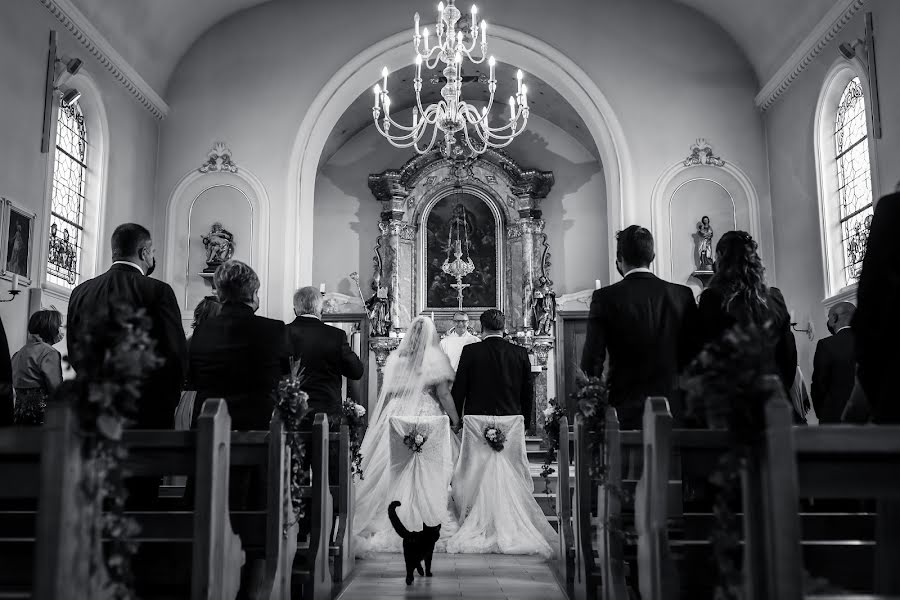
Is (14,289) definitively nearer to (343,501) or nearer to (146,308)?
(343,501)

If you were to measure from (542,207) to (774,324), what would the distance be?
32.2 feet

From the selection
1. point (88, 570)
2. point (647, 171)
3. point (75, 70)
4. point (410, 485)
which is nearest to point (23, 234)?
point (75, 70)

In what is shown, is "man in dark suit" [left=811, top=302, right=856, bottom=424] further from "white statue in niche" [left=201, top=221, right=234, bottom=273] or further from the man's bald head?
"white statue in niche" [left=201, top=221, right=234, bottom=273]

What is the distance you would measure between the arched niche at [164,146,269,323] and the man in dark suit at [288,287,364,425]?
17.5 ft

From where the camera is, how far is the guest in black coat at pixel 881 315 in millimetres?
2588

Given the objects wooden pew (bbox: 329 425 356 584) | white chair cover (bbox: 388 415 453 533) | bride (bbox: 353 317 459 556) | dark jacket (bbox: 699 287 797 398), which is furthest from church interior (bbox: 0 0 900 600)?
dark jacket (bbox: 699 287 797 398)

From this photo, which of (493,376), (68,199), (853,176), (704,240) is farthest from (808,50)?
(68,199)

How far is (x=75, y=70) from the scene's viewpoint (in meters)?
8.35

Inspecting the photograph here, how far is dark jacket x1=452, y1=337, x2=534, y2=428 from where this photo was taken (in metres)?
6.21

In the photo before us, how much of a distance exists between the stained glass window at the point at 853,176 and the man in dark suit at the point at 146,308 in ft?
22.8

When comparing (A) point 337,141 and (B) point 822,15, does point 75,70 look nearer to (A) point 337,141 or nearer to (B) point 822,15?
(A) point 337,141

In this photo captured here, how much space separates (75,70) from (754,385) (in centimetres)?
796

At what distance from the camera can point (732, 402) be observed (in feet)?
7.45

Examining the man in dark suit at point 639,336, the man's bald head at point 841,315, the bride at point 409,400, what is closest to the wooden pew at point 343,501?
the bride at point 409,400
